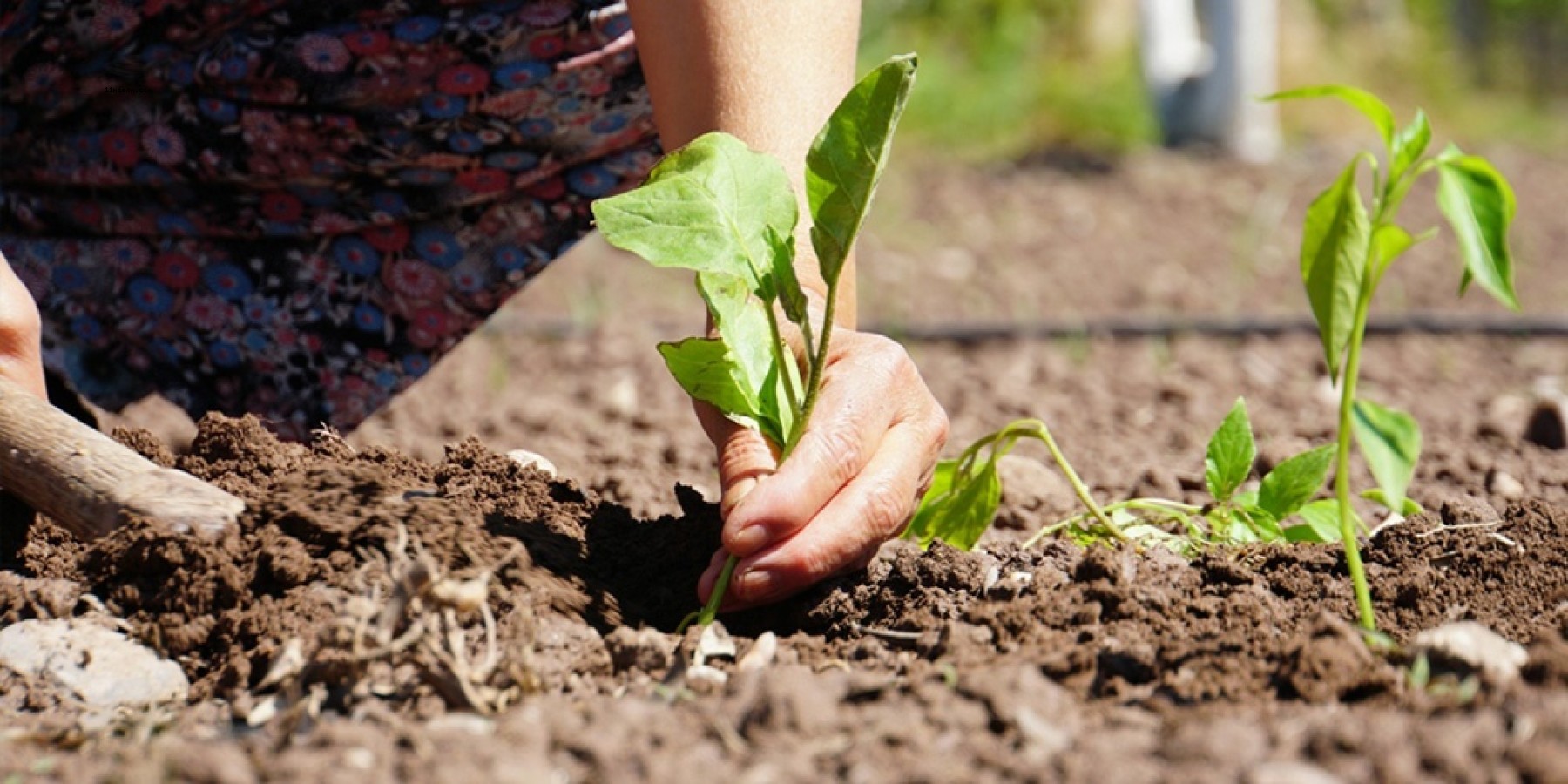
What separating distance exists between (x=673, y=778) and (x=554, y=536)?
21.8 inches

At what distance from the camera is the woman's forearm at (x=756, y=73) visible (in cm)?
166

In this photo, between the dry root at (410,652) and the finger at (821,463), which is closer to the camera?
the dry root at (410,652)

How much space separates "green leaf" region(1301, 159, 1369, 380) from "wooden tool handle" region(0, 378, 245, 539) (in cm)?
99

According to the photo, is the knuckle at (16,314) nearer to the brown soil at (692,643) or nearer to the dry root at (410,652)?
the brown soil at (692,643)

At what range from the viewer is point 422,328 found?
8.33 feet

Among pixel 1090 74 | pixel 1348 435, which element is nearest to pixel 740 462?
pixel 1348 435

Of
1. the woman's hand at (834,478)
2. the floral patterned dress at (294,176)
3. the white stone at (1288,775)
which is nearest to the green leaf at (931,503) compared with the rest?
the woman's hand at (834,478)

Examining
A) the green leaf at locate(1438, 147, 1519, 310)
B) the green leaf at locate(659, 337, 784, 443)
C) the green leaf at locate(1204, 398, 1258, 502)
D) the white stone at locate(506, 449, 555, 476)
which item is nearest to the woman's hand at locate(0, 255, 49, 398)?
the white stone at locate(506, 449, 555, 476)

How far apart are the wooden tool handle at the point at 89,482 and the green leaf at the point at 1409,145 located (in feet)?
3.51

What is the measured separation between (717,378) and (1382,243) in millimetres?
619

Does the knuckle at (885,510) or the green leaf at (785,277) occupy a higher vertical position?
the green leaf at (785,277)

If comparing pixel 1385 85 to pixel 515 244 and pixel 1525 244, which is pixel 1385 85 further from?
pixel 515 244

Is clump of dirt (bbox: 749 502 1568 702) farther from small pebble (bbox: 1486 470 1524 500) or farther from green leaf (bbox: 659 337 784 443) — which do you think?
small pebble (bbox: 1486 470 1524 500)

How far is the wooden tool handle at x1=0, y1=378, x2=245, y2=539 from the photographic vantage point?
57.4 inches
